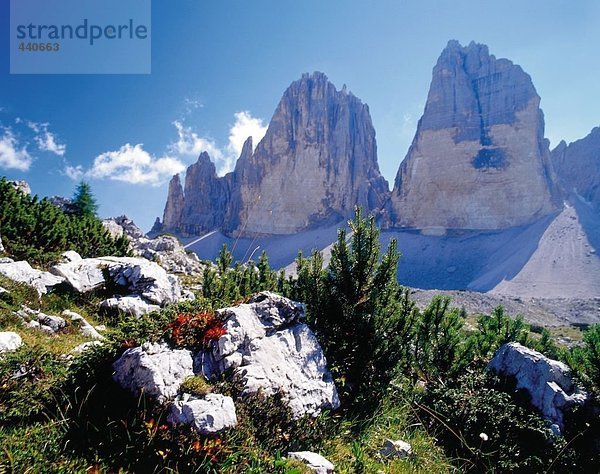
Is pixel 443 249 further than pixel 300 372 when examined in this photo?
Yes

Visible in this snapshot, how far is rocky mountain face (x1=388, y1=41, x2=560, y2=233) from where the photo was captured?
4102 inches

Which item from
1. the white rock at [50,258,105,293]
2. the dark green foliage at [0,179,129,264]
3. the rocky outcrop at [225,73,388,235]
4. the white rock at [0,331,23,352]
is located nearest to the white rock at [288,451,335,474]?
the white rock at [0,331,23,352]

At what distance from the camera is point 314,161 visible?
13062 centimetres

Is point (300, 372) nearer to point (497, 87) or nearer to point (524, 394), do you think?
point (524, 394)

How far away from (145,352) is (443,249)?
4456 inches

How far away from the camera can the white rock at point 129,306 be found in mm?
8377

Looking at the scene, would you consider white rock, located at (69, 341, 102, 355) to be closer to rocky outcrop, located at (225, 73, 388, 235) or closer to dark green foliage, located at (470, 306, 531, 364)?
dark green foliage, located at (470, 306, 531, 364)

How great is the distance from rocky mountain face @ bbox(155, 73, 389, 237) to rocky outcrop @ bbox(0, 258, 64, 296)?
393ft

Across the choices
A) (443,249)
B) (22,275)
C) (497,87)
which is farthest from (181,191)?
(22,275)

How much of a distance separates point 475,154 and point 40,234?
389 feet

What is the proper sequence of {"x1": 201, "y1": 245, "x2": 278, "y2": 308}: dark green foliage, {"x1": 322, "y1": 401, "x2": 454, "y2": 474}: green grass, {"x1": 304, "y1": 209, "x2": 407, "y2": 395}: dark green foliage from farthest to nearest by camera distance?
{"x1": 201, "y1": 245, "x2": 278, "y2": 308}: dark green foliage, {"x1": 304, "y1": 209, "x2": 407, "y2": 395}: dark green foliage, {"x1": 322, "y1": 401, "x2": 454, "y2": 474}: green grass

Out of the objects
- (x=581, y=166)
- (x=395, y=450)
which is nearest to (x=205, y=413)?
(x=395, y=450)

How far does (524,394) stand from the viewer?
6.27 meters

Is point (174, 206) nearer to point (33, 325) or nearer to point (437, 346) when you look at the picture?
point (33, 325)
